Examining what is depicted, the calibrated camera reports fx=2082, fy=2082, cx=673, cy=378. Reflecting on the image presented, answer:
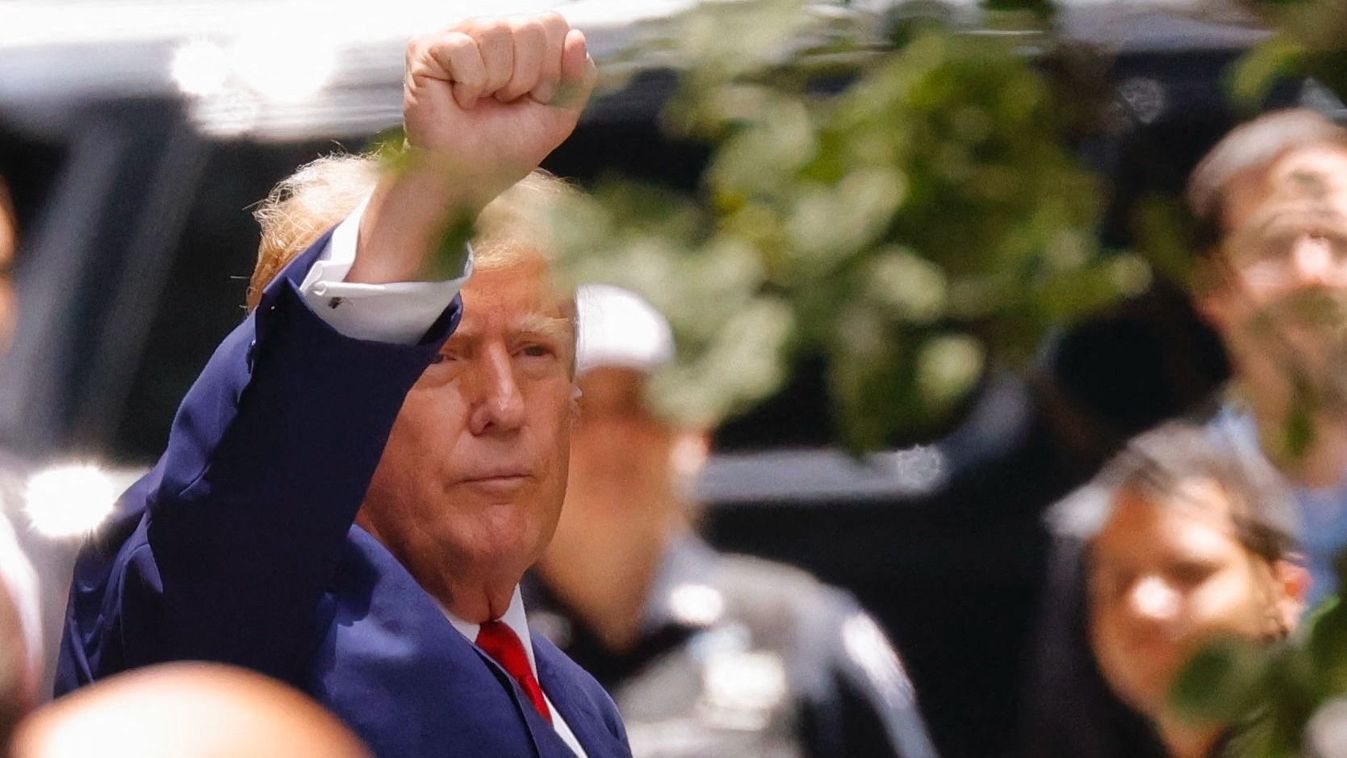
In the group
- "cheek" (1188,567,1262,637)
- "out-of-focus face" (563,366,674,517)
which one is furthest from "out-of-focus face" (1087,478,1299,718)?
"out-of-focus face" (563,366,674,517)

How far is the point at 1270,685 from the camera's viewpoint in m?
1.00

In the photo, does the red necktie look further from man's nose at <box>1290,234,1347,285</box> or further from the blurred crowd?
man's nose at <box>1290,234,1347,285</box>

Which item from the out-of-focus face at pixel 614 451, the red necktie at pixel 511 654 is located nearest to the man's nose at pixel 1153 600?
the red necktie at pixel 511 654

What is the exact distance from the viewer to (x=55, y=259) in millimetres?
3914

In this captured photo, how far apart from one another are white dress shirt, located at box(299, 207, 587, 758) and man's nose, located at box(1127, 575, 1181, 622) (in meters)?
0.62

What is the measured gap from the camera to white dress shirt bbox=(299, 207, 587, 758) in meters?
1.64

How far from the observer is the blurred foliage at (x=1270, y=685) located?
99 cm

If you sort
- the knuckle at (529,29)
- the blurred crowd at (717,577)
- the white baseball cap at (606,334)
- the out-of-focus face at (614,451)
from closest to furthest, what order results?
the blurred crowd at (717,577) → the knuckle at (529,29) → the white baseball cap at (606,334) → the out-of-focus face at (614,451)

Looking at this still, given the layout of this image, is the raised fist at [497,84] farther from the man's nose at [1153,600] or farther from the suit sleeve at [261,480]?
the man's nose at [1153,600]

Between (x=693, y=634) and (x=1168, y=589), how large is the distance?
1.88m

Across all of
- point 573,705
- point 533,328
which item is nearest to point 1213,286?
point 533,328

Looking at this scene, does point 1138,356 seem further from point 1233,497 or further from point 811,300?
point 811,300

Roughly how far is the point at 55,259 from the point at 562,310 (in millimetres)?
2026

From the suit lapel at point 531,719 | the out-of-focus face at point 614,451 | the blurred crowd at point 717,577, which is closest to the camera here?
the blurred crowd at point 717,577
